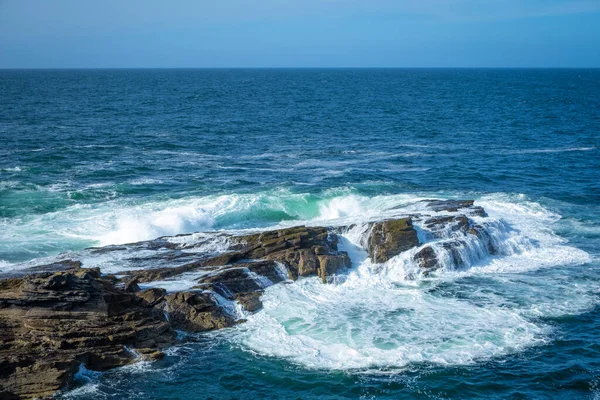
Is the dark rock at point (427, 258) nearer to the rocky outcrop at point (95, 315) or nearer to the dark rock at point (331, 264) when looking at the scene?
the dark rock at point (331, 264)

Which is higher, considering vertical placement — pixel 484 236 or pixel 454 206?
pixel 454 206

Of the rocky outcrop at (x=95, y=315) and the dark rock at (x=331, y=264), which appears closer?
the rocky outcrop at (x=95, y=315)

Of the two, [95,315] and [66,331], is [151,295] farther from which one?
[66,331]

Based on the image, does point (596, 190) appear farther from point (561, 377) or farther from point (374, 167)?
point (561, 377)

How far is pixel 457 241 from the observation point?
34.3m

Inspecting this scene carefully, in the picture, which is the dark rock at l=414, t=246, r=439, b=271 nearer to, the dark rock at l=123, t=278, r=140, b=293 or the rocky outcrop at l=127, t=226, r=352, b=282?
the rocky outcrop at l=127, t=226, r=352, b=282

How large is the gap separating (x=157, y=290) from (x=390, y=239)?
13.3 m

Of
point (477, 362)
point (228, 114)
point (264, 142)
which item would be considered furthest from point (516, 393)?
point (228, 114)

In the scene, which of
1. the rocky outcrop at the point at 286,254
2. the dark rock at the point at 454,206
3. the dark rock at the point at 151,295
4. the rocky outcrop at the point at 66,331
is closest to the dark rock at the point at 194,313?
the dark rock at the point at 151,295

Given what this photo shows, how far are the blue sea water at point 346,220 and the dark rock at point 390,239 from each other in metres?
0.81

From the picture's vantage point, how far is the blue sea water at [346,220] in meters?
22.6

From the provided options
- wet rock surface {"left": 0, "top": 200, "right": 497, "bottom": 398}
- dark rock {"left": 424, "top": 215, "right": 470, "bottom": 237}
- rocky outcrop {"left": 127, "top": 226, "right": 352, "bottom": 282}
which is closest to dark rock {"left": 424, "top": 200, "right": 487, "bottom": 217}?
wet rock surface {"left": 0, "top": 200, "right": 497, "bottom": 398}

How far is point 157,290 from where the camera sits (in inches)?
1048

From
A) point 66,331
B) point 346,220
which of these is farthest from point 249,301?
point 346,220
